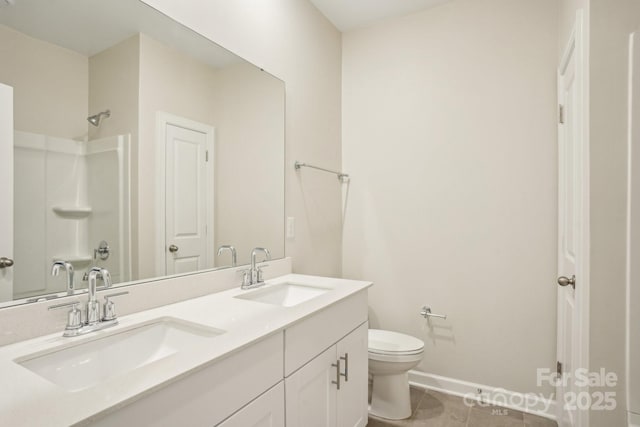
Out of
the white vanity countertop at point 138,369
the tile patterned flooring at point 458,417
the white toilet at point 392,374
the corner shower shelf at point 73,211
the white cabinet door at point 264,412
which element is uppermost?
the corner shower shelf at point 73,211

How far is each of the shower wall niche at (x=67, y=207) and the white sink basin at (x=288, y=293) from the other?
0.64 meters

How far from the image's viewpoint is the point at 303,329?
120 cm

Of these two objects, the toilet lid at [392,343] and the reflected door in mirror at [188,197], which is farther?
the toilet lid at [392,343]

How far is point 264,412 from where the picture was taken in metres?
1.00

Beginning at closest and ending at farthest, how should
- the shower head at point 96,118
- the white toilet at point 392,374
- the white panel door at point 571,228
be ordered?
the shower head at point 96,118
the white panel door at point 571,228
the white toilet at point 392,374

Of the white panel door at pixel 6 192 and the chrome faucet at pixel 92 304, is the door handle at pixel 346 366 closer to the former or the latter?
the chrome faucet at pixel 92 304

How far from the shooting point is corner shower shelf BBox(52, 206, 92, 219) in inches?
39.9

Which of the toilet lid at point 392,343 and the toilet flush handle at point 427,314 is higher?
the toilet flush handle at point 427,314

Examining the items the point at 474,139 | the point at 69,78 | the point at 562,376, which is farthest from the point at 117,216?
the point at 562,376

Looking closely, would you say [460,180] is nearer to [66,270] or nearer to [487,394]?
[487,394]

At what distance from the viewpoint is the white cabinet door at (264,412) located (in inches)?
35.4

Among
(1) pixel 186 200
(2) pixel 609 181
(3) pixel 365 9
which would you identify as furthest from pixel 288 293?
(3) pixel 365 9

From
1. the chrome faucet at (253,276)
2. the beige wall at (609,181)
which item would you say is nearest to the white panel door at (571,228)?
the beige wall at (609,181)

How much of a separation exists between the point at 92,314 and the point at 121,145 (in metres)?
0.56
